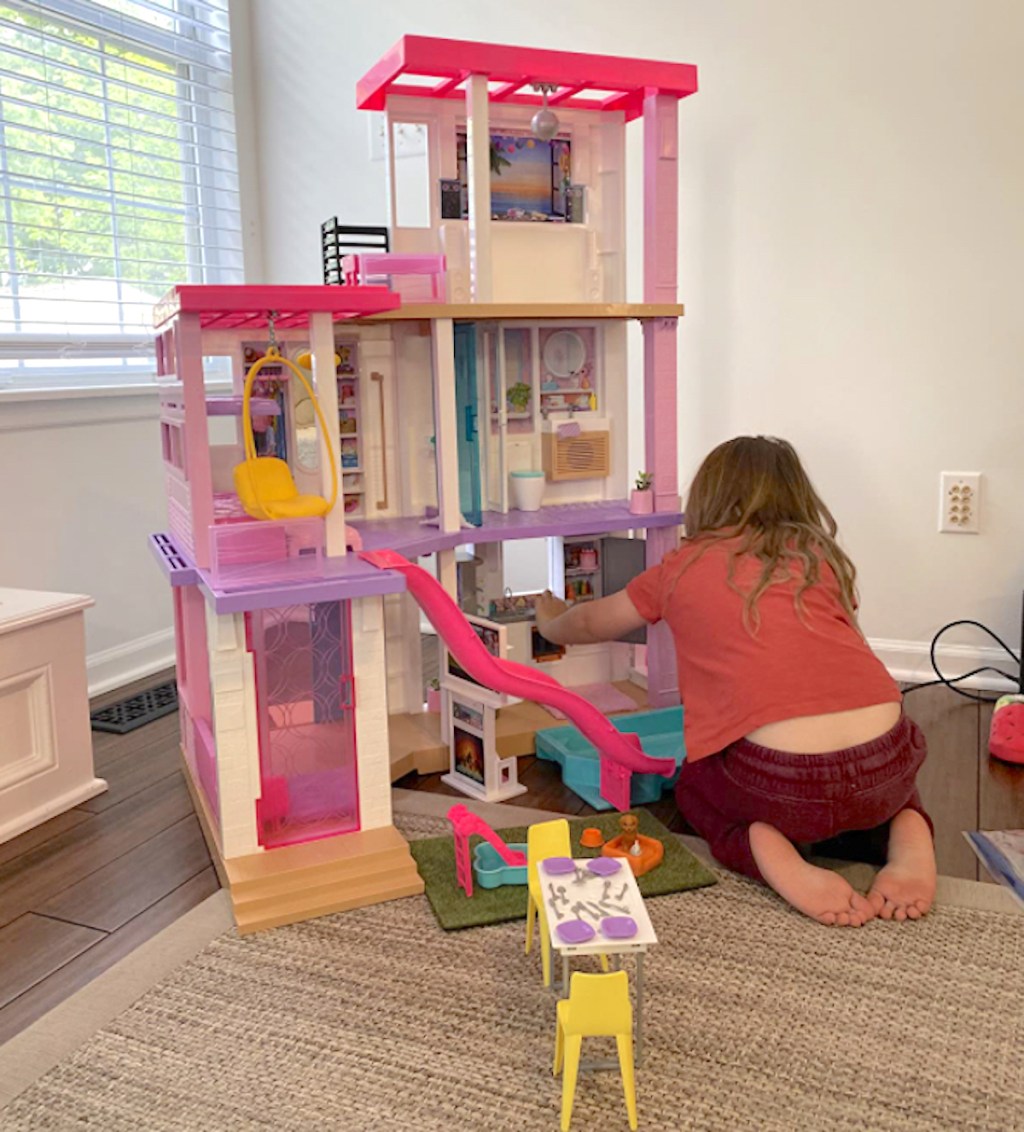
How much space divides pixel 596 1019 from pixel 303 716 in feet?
2.28

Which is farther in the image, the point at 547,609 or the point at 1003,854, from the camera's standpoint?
the point at 547,609

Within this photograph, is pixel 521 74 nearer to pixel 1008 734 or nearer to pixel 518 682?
pixel 518 682

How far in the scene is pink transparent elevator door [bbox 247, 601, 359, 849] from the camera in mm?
1486

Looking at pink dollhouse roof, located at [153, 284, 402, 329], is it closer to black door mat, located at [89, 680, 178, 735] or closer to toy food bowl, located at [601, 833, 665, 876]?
toy food bowl, located at [601, 833, 665, 876]

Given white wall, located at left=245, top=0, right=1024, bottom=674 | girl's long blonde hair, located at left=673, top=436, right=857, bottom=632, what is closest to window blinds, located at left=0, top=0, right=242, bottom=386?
white wall, located at left=245, top=0, right=1024, bottom=674

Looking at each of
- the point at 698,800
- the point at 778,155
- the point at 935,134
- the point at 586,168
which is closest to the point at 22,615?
the point at 698,800

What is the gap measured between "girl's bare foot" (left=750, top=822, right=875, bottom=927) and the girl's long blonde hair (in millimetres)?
344

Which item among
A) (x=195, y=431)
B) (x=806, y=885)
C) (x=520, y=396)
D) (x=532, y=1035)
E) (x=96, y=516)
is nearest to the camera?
(x=532, y=1035)

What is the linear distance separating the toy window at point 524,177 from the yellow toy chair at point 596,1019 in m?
1.42

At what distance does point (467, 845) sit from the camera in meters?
1.39

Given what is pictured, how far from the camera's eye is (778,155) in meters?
2.30

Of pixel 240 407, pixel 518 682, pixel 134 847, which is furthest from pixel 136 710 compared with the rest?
pixel 518 682

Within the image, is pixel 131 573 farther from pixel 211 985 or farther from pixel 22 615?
pixel 211 985

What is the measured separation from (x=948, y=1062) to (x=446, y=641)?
827mm
